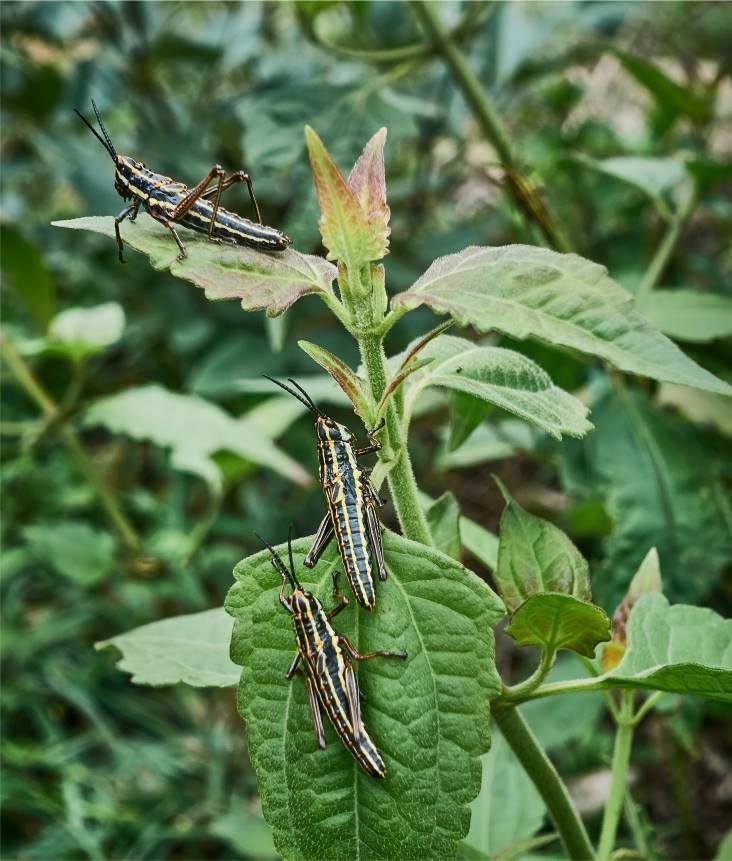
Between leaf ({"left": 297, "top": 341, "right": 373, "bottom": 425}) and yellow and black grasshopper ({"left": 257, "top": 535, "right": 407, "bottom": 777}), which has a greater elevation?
leaf ({"left": 297, "top": 341, "right": 373, "bottom": 425})

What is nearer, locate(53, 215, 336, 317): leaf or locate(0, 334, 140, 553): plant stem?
locate(53, 215, 336, 317): leaf

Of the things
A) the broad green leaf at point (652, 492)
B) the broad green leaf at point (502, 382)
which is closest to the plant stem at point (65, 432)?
the broad green leaf at point (652, 492)

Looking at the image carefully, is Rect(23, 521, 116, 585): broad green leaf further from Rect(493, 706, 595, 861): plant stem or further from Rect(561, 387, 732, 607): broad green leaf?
Rect(493, 706, 595, 861): plant stem

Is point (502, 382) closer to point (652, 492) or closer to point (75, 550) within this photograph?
point (652, 492)

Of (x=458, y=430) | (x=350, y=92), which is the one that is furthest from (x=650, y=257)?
(x=458, y=430)

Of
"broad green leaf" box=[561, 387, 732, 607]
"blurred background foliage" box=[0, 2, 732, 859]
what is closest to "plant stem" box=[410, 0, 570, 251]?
"blurred background foliage" box=[0, 2, 732, 859]

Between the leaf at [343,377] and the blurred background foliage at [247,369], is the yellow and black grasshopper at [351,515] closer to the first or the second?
the leaf at [343,377]
